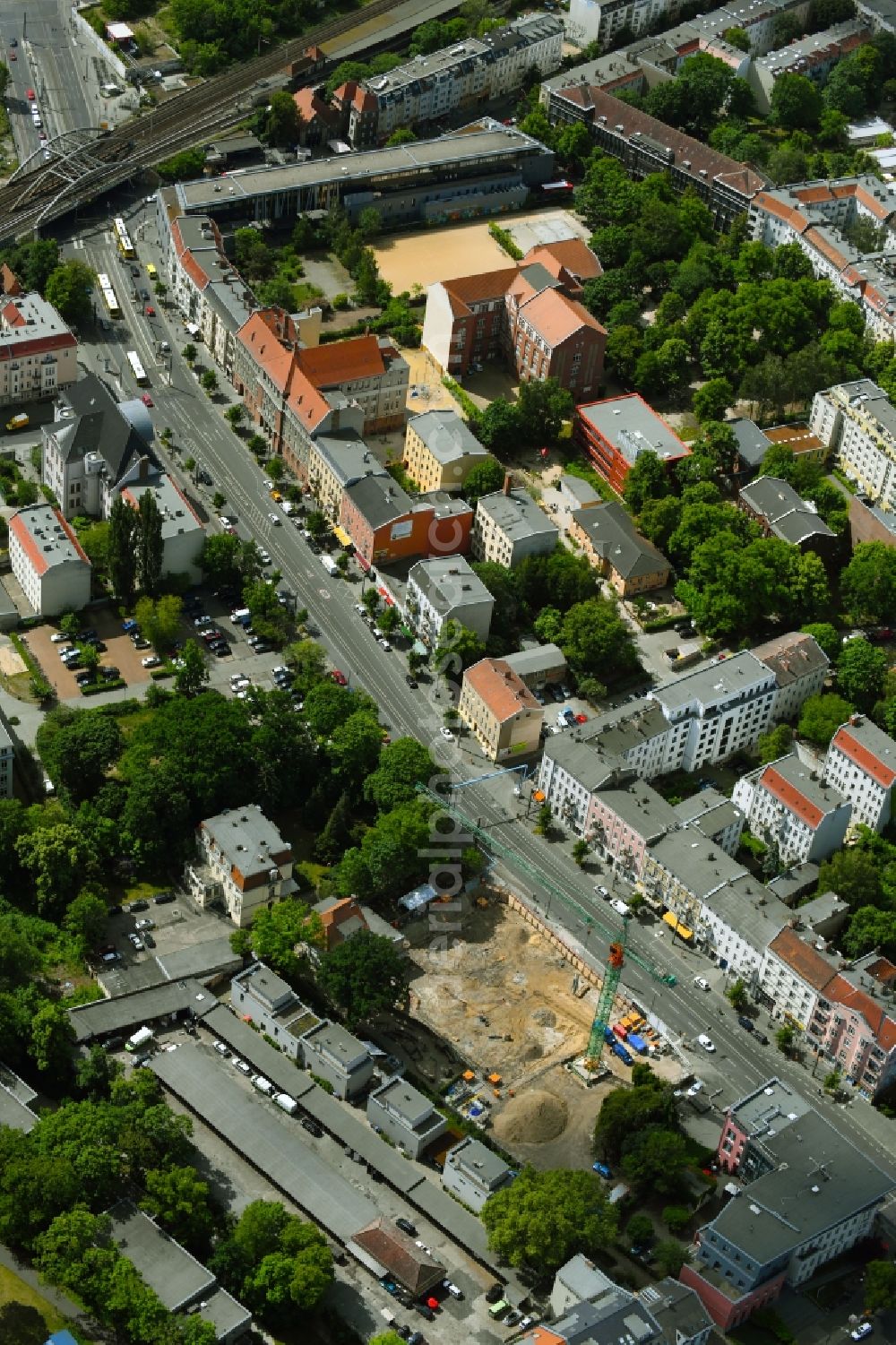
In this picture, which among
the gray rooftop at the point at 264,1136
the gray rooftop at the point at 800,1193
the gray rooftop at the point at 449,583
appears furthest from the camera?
the gray rooftop at the point at 449,583

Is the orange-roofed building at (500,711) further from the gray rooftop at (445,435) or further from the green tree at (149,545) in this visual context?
the green tree at (149,545)

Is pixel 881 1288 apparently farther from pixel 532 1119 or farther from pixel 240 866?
pixel 240 866

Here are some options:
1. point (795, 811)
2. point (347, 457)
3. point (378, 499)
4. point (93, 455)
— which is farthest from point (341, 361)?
point (795, 811)

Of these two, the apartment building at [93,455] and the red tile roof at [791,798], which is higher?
the apartment building at [93,455]

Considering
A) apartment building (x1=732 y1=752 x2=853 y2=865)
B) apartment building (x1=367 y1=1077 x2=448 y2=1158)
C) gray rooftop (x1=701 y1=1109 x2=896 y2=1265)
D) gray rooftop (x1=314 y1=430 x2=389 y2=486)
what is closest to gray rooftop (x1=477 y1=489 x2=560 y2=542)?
gray rooftop (x1=314 y1=430 x2=389 y2=486)

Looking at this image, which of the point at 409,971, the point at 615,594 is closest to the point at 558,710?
the point at 615,594

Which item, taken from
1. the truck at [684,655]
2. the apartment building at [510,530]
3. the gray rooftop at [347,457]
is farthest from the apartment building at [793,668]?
the gray rooftop at [347,457]

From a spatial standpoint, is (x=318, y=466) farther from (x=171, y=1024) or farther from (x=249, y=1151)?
(x=249, y=1151)
